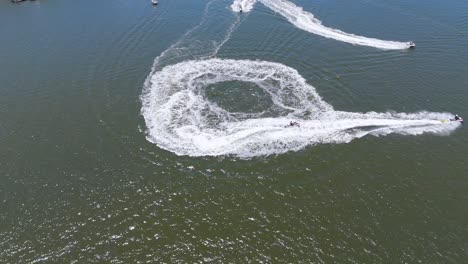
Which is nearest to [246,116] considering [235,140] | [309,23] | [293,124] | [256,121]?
[256,121]

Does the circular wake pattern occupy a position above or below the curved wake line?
below

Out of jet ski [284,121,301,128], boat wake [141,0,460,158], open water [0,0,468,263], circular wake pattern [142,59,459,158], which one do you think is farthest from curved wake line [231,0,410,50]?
jet ski [284,121,301,128]

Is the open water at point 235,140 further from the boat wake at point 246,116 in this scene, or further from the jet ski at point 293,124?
the jet ski at point 293,124

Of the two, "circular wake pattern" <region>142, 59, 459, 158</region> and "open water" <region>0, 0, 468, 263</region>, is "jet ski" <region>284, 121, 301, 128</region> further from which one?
"open water" <region>0, 0, 468, 263</region>

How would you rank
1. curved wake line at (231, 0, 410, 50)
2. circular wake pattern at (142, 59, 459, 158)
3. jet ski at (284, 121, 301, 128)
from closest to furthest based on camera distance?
1. circular wake pattern at (142, 59, 459, 158)
2. jet ski at (284, 121, 301, 128)
3. curved wake line at (231, 0, 410, 50)

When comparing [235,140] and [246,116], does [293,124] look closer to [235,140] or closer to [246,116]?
[246,116]

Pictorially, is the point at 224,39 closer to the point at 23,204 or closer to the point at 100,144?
the point at 100,144
